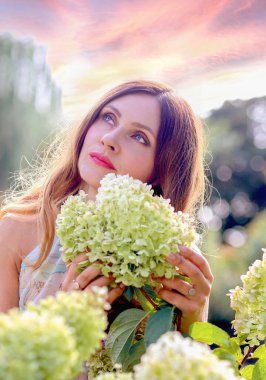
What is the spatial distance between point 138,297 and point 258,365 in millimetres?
273

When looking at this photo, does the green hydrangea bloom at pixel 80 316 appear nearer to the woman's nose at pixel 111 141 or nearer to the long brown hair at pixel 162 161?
the woman's nose at pixel 111 141

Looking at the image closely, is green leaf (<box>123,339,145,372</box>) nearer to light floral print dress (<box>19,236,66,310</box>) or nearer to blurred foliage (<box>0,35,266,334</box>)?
light floral print dress (<box>19,236,66,310</box>)

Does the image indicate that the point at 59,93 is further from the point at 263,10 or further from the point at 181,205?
the point at 181,205

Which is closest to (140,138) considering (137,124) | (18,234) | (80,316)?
(137,124)

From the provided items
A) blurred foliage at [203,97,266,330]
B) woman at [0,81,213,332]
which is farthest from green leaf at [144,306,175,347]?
blurred foliage at [203,97,266,330]

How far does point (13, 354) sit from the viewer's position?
498 millimetres

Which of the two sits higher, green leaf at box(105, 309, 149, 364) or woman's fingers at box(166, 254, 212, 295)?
woman's fingers at box(166, 254, 212, 295)

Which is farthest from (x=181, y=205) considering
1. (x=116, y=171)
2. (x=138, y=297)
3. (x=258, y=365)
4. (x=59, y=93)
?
(x=59, y=93)

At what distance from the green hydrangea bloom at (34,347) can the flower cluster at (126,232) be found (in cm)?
57

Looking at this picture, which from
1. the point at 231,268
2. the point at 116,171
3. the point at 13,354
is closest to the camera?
the point at 13,354

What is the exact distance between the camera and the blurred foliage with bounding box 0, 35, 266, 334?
6.95 meters

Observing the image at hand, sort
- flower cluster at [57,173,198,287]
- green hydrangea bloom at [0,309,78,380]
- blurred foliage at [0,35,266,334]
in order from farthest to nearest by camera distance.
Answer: blurred foliage at [0,35,266,334], flower cluster at [57,173,198,287], green hydrangea bloom at [0,309,78,380]

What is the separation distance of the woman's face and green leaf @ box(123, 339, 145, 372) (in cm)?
54

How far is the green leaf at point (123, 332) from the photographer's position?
1.23 metres
